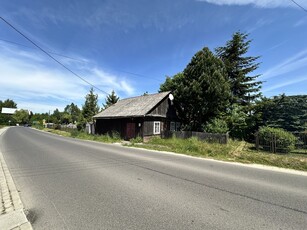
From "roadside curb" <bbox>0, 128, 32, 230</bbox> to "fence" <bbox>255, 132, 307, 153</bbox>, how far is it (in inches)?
567

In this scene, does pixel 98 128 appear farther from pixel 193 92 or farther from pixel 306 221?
pixel 306 221

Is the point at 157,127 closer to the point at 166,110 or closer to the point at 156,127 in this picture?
the point at 156,127

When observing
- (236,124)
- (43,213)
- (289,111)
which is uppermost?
(289,111)

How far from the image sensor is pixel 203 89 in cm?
2081

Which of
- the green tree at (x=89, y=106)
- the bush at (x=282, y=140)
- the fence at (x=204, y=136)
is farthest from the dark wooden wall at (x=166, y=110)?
the green tree at (x=89, y=106)

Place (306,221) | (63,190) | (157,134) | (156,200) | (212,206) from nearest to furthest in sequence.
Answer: (306,221), (212,206), (156,200), (63,190), (157,134)

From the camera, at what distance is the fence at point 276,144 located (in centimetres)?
1341

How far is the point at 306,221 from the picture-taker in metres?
3.71

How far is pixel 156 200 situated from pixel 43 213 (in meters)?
2.44

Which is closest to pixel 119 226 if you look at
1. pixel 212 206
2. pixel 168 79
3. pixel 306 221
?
pixel 212 206

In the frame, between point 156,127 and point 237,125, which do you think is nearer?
point 237,125

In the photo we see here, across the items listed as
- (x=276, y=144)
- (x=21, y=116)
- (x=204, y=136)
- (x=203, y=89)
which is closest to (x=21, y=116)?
(x=21, y=116)

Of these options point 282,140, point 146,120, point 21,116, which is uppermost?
point 21,116

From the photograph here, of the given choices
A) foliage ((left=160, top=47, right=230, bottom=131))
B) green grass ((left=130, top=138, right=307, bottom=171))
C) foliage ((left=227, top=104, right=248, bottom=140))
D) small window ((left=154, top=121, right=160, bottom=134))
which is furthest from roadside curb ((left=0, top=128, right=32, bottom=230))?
foliage ((left=227, top=104, right=248, bottom=140))
